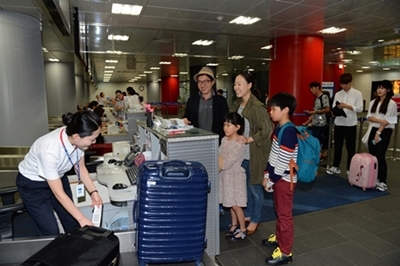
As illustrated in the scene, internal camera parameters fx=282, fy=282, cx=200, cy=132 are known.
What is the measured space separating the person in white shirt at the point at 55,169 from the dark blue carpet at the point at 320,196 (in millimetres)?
1766

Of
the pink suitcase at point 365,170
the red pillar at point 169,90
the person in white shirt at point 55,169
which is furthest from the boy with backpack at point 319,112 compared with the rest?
the red pillar at point 169,90

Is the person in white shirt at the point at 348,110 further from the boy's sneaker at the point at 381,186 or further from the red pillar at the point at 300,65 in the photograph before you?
the red pillar at the point at 300,65

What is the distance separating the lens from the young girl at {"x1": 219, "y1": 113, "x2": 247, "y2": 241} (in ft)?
8.23

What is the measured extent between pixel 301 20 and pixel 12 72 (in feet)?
17.6

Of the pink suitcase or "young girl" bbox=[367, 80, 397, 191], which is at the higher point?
"young girl" bbox=[367, 80, 397, 191]

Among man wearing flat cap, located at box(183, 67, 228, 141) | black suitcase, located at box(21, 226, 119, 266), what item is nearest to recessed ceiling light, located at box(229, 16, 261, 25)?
man wearing flat cap, located at box(183, 67, 228, 141)

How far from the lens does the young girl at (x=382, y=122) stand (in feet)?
13.1

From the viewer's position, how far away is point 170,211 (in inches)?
61.0

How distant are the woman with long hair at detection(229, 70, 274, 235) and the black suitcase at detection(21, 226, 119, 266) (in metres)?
1.45

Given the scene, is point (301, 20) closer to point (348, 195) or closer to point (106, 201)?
point (348, 195)

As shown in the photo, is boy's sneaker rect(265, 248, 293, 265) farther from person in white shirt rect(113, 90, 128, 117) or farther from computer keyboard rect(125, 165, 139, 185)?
person in white shirt rect(113, 90, 128, 117)

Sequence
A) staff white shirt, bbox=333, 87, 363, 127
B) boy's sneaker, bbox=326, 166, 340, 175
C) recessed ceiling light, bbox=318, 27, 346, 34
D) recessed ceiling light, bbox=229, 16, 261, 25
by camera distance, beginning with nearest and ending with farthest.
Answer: staff white shirt, bbox=333, 87, 363, 127 → boy's sneaker, bbox=326, 166, 340, 175 → recessed ceiling light, bbox=229, 16, 261, 25 → recessed ceiling light, bbox=318, 27, 346, 34

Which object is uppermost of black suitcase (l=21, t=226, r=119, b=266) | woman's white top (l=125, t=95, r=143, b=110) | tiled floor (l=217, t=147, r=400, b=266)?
woman's white top (l=125, t=95, r=143, b=110)

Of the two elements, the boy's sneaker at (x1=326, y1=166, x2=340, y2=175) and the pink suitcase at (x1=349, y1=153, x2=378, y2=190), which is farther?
the boy's sneaker at (x1=326, y1=166, x2=340, y2=175)
